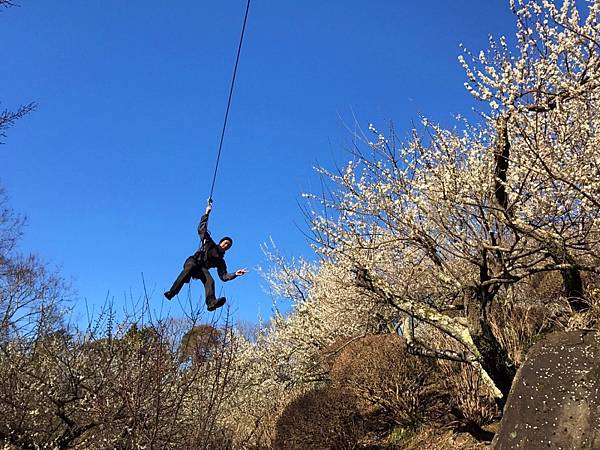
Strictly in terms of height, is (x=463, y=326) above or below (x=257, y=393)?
below

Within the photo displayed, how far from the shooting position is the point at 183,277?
7137 millimetres

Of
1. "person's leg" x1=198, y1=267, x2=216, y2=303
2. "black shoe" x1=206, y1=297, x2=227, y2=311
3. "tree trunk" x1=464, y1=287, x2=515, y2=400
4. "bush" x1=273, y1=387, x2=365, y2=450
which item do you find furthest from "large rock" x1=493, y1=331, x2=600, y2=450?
"bush" x1=273, y1=387, x2=365, y2=450

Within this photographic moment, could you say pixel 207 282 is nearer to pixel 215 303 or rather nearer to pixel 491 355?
pixel 215 303

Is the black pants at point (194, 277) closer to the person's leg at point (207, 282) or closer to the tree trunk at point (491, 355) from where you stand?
the person's leg at point (207, 282)

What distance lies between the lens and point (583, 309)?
6.91 m

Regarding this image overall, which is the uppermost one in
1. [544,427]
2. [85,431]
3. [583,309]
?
[85,431]

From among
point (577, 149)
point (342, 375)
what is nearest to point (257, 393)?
point (342, 375)

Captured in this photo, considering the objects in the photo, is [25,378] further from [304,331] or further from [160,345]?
[304,331]

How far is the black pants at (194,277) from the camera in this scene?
7055 millimetres

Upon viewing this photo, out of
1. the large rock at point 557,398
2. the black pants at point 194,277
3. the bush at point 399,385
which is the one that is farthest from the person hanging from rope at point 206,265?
the large rock at point 557,398

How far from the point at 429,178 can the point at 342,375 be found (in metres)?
4.02

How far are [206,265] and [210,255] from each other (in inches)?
6.3

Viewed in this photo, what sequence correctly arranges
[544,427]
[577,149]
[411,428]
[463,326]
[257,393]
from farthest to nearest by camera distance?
[257,393] < [411,428] < [463,326] < [577,149] < [544,427]

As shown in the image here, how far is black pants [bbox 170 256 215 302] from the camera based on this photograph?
278 inches
